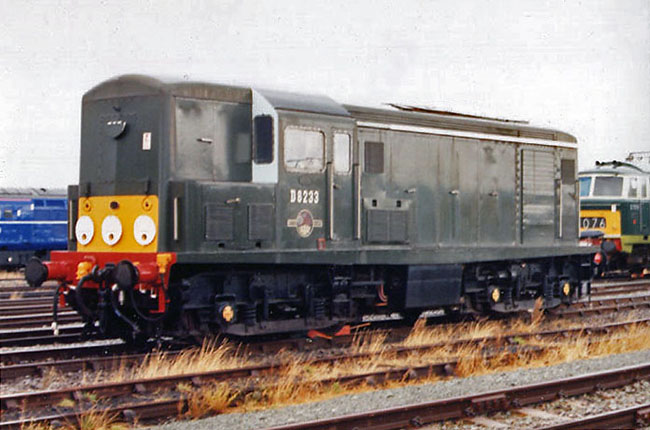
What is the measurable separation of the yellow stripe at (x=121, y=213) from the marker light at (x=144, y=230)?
0.14ft

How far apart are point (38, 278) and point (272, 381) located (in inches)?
132

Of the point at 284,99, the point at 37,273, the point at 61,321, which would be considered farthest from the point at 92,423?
the point at 61,321

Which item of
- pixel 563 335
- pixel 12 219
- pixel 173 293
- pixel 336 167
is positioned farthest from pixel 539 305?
pixel 12 219

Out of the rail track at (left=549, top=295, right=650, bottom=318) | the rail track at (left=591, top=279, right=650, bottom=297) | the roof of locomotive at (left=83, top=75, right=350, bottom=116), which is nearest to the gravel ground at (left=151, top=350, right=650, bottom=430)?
the roof of locomotive at (left=83, top=75, right=350, bottom=116)

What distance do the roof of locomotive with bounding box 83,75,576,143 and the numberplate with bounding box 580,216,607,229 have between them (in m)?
12.4

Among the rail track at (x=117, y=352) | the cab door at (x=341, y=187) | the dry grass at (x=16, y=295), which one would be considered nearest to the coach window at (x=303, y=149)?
the cab door at (x=341, y=187)

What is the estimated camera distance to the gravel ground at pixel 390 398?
804 centimetres

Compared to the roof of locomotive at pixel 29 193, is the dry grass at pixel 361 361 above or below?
below

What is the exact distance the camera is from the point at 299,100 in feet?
38.7

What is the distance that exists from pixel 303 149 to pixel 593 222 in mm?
16571

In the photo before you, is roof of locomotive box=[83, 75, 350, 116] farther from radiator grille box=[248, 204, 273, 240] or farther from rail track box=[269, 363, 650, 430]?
rail track box=[269, 363, 650, 430]

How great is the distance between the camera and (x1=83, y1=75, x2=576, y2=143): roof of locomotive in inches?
436

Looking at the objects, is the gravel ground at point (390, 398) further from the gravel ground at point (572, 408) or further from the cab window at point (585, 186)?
the cab window at point (585, 186)

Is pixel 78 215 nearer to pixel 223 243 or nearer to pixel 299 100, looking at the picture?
pixel 223 243
